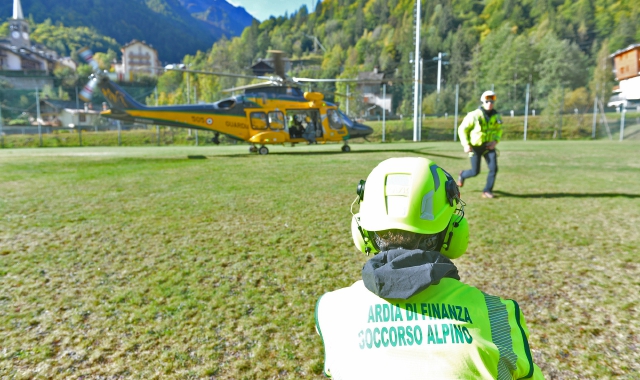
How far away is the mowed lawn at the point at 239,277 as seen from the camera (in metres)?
2.56

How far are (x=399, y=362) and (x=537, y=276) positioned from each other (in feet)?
10.3

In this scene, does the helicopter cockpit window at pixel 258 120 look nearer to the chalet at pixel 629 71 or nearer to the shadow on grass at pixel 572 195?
the shadow on grass at pixel 572 195

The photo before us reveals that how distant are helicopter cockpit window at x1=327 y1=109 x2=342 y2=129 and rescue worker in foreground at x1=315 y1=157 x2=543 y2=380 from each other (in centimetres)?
1820

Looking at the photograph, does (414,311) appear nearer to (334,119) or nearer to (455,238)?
(455,238)

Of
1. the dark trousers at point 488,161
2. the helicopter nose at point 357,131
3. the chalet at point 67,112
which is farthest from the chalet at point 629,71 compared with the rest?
the chalet at point 67,112

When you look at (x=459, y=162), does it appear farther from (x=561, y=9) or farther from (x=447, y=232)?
(x=561, y=9)

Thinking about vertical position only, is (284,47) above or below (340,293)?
above

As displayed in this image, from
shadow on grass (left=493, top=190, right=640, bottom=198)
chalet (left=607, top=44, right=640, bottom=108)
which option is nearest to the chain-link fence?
shadow on grass (left=493, top=190, right=640, bottom=198)

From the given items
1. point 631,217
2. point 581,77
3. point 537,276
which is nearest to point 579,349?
point 537,276

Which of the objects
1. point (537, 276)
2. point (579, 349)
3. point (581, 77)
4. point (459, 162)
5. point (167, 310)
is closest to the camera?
point (579, 349)

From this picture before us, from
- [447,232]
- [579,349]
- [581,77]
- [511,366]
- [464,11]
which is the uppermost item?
[464,11]

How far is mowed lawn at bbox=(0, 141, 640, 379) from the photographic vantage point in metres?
2.56

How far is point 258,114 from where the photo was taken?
18.5m

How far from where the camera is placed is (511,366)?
1277mm
